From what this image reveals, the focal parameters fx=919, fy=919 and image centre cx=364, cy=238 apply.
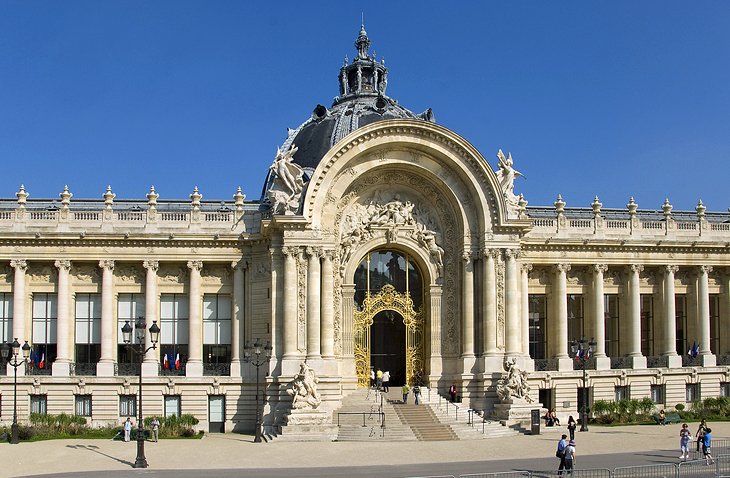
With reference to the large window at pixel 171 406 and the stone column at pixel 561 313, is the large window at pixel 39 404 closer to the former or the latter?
the large window at pixel 171 406

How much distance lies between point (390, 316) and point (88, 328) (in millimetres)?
16225

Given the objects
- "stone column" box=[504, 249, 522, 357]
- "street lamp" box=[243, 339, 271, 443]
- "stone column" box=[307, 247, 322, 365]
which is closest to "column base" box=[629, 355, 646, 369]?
"stone column" box=[504, 249, 522, 357]

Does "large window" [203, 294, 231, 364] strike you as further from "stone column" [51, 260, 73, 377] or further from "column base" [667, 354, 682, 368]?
"column base" [667, 354, 682, 368]

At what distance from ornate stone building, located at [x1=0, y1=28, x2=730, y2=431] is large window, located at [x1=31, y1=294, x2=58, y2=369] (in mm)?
76

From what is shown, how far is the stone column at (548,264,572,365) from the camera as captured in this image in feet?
170

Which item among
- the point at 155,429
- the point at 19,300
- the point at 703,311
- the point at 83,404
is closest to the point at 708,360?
the point at 703,311

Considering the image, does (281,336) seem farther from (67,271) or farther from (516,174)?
(516,174)

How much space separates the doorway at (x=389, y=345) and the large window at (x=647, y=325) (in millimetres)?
14871

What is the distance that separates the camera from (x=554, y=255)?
51.8 meters

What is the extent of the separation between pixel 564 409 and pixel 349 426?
14.1 meters

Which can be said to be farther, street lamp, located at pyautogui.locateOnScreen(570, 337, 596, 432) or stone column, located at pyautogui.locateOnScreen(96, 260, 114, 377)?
stone column, located at pyautogui.locateOnScreen(96, 260, 114, 377)

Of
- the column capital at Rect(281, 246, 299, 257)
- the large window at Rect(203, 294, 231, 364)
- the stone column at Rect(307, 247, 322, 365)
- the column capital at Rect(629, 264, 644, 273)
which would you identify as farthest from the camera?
the column capital at Rect(629, 264, 644, 273)

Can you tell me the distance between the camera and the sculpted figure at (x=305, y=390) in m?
42.4

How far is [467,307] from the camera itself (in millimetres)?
48062
